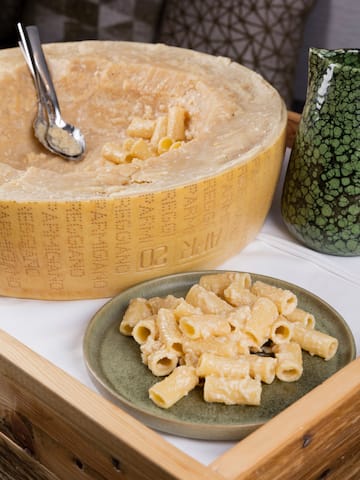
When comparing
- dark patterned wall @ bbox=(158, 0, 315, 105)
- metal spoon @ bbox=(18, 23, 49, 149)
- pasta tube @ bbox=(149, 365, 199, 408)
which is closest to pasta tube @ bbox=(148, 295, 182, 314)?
pasta tube @ bbox=(149, 365, 199, 408)

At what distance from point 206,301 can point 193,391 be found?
12 cm

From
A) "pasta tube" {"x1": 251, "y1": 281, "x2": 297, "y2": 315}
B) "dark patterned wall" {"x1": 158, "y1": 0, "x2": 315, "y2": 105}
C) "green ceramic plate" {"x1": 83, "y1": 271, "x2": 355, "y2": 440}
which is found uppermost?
"pasta tube" {"x1": 251, "y1": 281, "x2": 297, "y2": 315}

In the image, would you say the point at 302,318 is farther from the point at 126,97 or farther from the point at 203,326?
the point at 126,97

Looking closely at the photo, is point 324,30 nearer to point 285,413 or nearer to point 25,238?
point 25,238

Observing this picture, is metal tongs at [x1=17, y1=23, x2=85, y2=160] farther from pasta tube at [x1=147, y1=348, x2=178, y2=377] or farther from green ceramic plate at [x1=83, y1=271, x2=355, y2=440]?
pasta tube at [x1=147, y1=348, x2=178, y2=377]

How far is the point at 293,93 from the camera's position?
2143 mm

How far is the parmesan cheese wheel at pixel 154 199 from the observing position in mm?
852

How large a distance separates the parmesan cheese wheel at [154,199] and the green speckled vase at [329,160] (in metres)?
0.04

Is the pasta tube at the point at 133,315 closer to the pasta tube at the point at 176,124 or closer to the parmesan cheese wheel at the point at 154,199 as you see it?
the parmesan cheese wheel at the point at 154,199

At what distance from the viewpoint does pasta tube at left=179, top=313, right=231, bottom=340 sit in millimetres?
784

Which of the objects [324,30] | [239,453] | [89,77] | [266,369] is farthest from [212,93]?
[324,30]

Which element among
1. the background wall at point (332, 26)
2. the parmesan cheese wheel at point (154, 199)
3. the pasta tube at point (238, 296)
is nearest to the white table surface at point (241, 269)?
the parmesan cheese wheel at point (154, 199)

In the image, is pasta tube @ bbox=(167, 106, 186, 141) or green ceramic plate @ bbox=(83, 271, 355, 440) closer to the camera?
green ceramic plate @ bbox=(83, 271, 355, 440)

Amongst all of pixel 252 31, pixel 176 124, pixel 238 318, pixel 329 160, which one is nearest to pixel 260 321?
pixel 238 318
